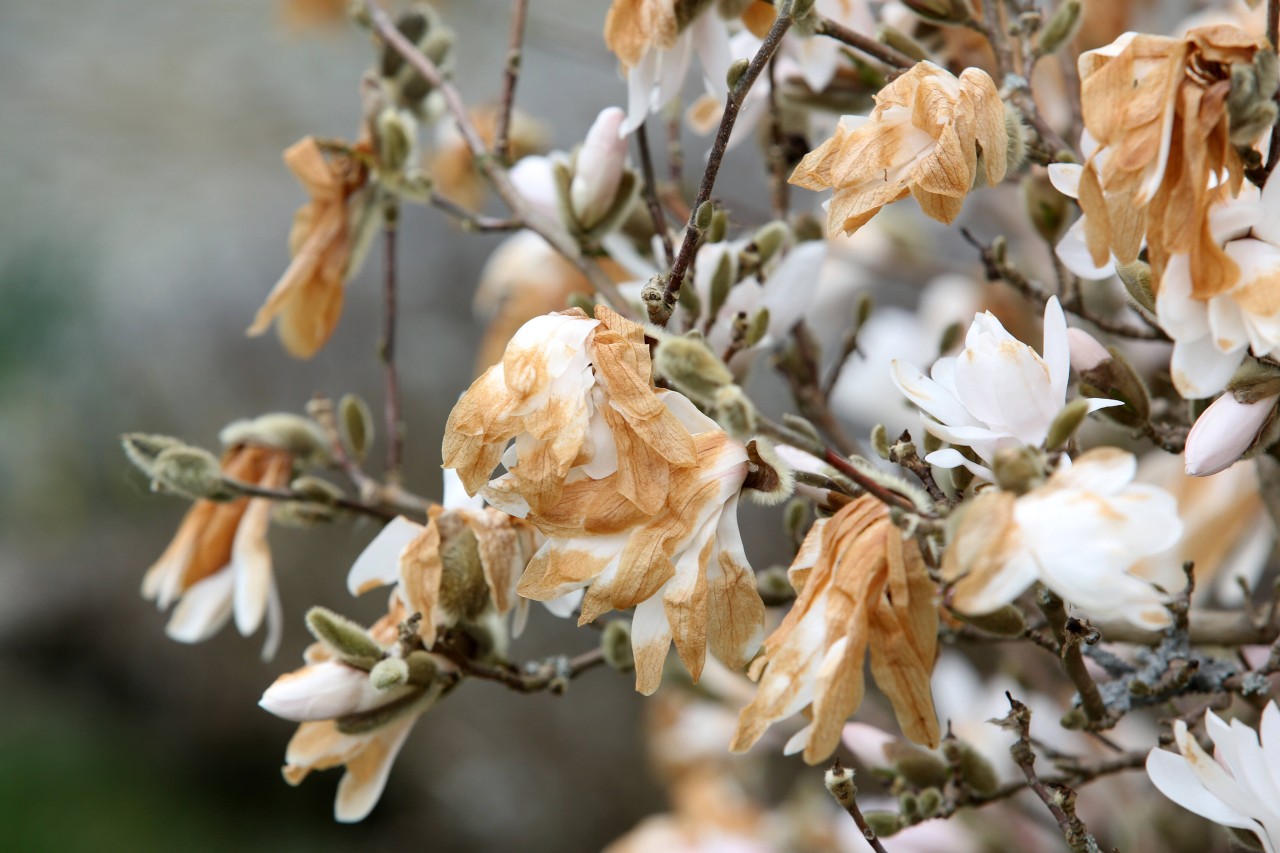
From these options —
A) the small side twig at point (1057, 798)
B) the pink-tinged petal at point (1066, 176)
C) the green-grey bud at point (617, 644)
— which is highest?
the pink-tinged petal at point (1066, 176)

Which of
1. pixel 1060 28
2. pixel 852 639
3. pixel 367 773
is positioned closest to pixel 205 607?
pixel 367 773

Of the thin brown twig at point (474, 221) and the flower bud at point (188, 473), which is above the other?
the thin brown twig at point (474, 221)

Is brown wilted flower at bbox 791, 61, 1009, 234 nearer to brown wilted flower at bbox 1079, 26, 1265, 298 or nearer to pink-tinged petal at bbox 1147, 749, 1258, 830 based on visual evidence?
brown wilted flower at bbox 1079, 26, 1265, 298

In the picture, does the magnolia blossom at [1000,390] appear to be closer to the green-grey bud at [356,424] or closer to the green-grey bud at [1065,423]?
the green-grey bud at [1065,423]

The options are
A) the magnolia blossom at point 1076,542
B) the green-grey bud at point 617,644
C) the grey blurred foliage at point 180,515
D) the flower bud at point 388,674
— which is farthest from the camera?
the grey blurred foliage at point 180,515

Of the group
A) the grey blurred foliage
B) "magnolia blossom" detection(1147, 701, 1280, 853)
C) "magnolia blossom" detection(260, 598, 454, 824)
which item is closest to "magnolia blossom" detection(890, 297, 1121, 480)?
"magnolia blossom" detection(1147, 701, 1280, 853)

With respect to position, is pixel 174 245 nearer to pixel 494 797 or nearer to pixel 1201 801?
pixel 494 797

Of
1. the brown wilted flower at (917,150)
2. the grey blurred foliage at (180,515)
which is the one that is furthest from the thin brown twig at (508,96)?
the grey blurred foliage at (180,515)

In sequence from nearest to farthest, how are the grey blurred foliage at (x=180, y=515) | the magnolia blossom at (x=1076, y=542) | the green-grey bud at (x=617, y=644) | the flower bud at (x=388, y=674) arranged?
the magnolia blossom at (x=1076, y=542)
the flower bud at (x=388, y=674)
the green-grey bud at (x=617, y=644)
the grey blurred foliage at (x=180, y=515)
